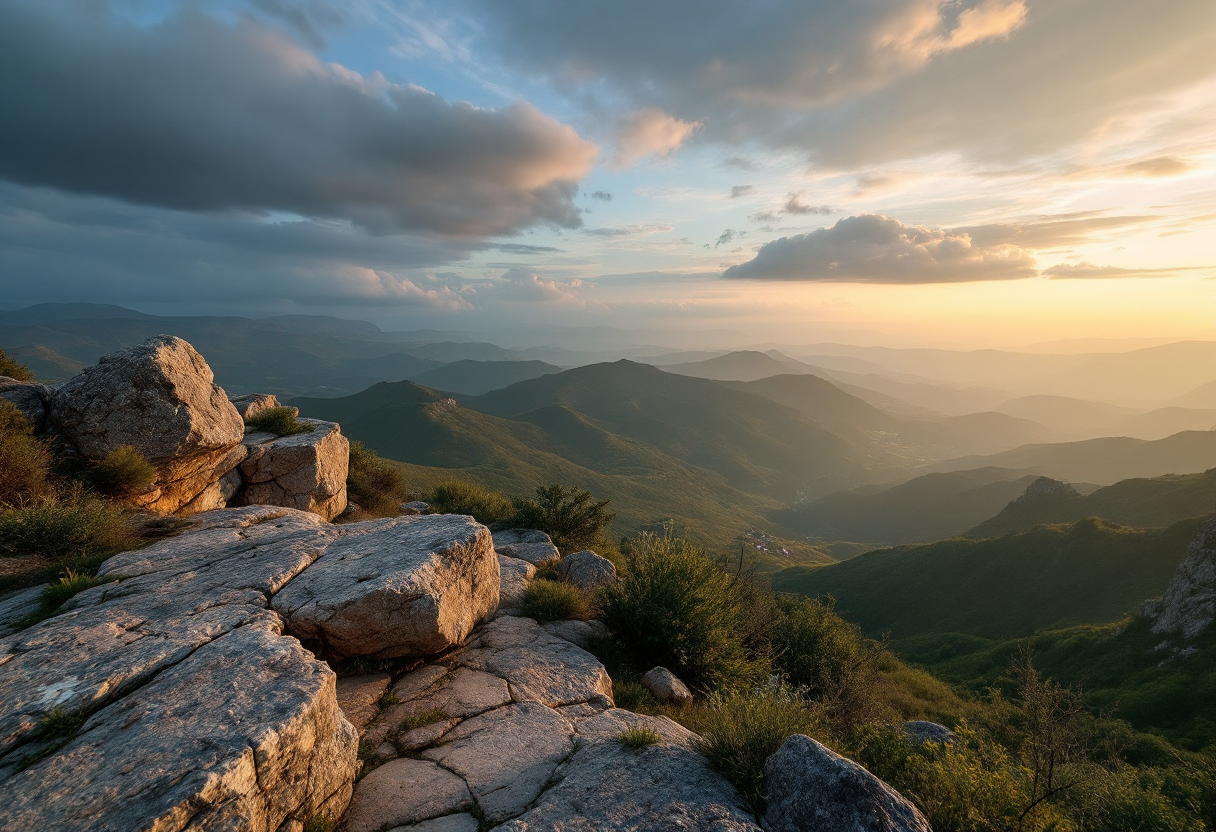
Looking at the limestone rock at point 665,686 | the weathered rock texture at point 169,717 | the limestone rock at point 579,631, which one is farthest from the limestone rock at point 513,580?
the weathered rock texture at point 169,717

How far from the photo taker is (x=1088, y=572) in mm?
57406

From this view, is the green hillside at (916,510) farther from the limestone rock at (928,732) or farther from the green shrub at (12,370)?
the green shrub at (12,370)

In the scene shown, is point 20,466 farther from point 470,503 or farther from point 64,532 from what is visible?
point 470,503

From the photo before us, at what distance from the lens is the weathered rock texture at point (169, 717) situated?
410 centimetres

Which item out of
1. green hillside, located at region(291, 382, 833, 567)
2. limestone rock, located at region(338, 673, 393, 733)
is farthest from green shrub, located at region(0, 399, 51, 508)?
green hillside, located at region(291, 382, 833, 567)

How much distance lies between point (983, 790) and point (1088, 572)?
7453 centimetres

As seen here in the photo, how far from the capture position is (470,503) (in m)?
20.2

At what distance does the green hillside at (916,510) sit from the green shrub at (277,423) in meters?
168

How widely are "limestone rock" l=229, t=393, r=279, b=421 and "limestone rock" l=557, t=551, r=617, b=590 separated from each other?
11.2 m

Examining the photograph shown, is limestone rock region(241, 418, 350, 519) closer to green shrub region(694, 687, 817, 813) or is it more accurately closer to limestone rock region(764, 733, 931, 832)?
green shrub region(694, 687, 817, 813)

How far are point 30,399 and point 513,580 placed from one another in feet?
42.9

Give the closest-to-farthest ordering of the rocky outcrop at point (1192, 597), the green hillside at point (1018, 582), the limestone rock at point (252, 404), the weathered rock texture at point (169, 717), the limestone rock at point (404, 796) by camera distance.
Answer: the weathered rock texture at point (169, 717)
the limestone rock at point (404, 796)
the limestone rock at point (252, 404)
the rocky outcrop at point (1192, 597)
the green hillside at point (1018, 582)

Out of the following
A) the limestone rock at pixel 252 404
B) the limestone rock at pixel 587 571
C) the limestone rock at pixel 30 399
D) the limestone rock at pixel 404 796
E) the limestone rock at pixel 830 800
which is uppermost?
the limestone rock at pixel 30 399

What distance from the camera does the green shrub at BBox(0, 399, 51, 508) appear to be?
32.4ft
